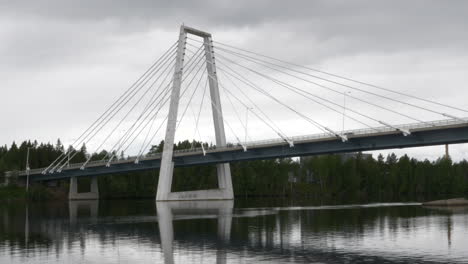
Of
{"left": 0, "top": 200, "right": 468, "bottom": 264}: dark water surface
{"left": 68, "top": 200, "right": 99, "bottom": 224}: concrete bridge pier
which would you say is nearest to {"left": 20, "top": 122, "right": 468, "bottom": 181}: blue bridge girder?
{"left": 68, "top": 200, "right": 99, "bottom": 224}: concrete bridge pier

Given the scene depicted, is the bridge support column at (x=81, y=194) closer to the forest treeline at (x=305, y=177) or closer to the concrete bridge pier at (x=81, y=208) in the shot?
the forest treeline at (x=305, y=177)

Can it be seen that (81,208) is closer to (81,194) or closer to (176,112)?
(176,112)

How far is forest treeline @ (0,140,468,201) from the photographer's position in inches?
5871

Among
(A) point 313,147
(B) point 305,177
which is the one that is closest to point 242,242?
(A) point 313,147

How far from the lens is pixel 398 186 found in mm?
167250

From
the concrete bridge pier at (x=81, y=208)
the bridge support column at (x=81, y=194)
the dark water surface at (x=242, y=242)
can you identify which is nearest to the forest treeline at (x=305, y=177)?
the bridge support column at (x=81, y=194)

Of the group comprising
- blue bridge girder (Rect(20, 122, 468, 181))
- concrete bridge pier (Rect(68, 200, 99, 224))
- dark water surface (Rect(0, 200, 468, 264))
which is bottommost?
concrete bridge pier (Rect(68, 200, 99, 224))

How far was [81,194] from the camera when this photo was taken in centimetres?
13588

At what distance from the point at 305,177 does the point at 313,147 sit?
88844mm

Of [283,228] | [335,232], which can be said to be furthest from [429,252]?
[283,228]

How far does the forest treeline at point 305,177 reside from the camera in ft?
489

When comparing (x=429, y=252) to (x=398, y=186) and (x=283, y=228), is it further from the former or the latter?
(x=398, y=186)

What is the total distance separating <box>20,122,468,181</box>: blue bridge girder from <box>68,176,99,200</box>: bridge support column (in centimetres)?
1084

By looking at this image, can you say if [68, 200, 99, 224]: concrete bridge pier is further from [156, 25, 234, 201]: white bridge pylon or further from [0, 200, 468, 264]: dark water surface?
[156, 25, 234, 201]: white bridge pylon
